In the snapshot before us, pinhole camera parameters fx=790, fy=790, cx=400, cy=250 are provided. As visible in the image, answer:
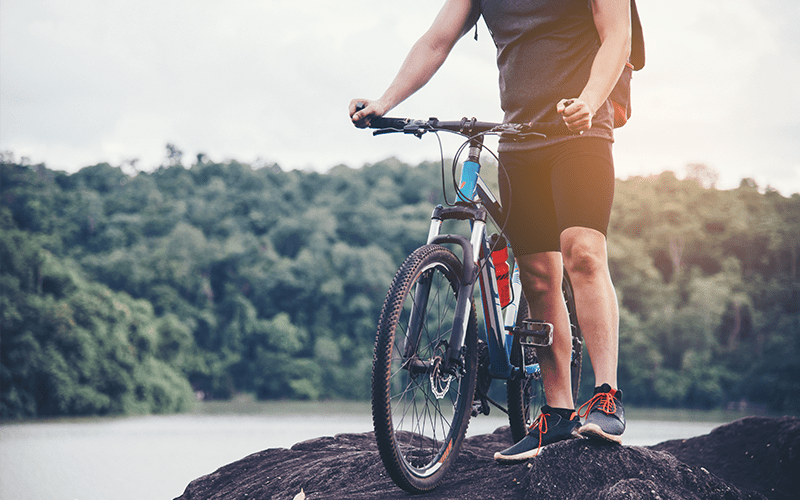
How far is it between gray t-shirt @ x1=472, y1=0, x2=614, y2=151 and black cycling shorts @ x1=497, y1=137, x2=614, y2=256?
0.05 meters

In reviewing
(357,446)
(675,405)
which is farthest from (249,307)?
(357,446)

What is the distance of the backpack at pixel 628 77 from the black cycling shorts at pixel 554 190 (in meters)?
0.18

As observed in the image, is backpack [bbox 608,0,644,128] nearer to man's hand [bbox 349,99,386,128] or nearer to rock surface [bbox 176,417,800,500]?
man's hand [bbox 349,99,386,128]

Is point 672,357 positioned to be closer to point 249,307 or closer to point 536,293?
point 249,307

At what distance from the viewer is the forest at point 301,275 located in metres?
29.5

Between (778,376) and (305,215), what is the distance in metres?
26.4

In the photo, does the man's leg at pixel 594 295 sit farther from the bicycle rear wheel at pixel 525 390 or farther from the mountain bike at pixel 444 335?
the bicycle rear wheel at pixel 525 390

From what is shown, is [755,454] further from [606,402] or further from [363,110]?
[363,110]

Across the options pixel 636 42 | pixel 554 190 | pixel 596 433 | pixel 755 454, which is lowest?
pixel 755 454

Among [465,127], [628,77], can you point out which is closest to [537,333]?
[465,127]

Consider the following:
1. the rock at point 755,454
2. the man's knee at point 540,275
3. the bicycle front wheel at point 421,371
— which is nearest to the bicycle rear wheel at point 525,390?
the man's knee at point 540,275

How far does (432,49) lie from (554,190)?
74 cm

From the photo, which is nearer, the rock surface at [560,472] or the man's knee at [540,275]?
the rock surface at [560,472]

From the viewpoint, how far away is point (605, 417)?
2.42m
